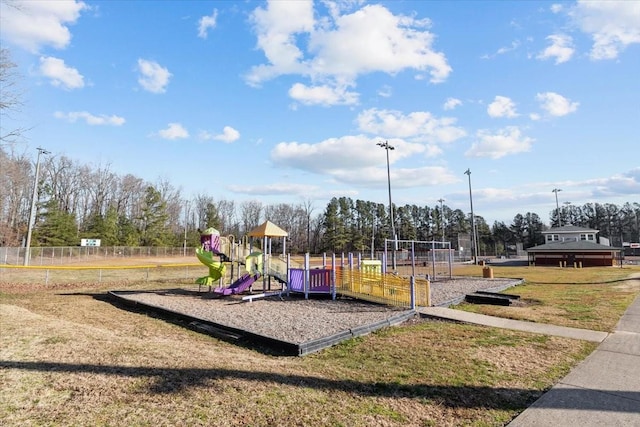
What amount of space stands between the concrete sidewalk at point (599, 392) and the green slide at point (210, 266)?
13.2 metres

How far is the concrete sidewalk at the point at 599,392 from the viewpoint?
4264 mm

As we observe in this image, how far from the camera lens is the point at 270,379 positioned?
5375mm

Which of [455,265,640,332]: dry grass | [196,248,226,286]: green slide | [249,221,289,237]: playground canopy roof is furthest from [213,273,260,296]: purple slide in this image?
[455,265,640,332]: dry grass

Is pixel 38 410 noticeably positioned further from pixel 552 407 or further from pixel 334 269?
pixel 334 269

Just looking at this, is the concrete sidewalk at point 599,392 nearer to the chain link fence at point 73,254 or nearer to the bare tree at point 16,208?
the chain link fence at point 73,254

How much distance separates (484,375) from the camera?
19.1 ft

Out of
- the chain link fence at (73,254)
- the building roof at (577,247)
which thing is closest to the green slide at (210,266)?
the chain link fence at (73,254)

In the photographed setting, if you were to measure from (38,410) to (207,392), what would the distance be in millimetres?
1849

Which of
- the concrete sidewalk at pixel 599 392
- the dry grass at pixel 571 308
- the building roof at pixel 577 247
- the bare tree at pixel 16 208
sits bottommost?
the dry grass at pixel 571 308

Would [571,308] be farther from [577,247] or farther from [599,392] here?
[577,247]

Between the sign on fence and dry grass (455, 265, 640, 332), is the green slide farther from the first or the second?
the sign on fence

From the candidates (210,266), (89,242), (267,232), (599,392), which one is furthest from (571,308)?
(89,242)

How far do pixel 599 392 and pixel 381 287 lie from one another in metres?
8.08

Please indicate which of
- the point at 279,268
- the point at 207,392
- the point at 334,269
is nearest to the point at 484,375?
the point at 207,392
